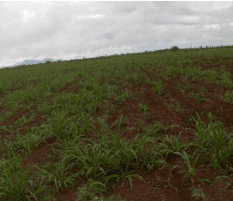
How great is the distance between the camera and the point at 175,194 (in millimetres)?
1869

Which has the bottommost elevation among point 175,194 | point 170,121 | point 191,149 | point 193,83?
point 175,194

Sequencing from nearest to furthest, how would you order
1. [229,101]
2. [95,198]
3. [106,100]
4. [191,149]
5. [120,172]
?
[95,198] → [120,172] → [191,149] → [229,101] → [106,100]

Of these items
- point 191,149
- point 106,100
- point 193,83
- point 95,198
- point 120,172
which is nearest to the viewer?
point 95,198

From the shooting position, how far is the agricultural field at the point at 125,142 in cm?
199

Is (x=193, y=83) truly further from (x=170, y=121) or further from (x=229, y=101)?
(x=170, y=121)

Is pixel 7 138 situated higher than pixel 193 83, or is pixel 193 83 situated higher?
pixel 193 83

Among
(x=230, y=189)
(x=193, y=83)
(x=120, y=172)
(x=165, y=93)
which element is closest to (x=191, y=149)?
(x=230, y=189)

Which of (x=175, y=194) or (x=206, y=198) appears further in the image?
(x=175, y=194)

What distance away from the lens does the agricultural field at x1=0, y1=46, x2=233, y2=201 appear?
1.99 metres

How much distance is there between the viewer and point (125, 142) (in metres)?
2.72

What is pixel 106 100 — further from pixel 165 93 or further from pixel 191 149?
pixel 191 149

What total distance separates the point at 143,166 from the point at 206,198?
2.73 feet

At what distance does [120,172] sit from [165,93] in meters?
3.13

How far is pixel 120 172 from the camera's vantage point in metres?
2.23
